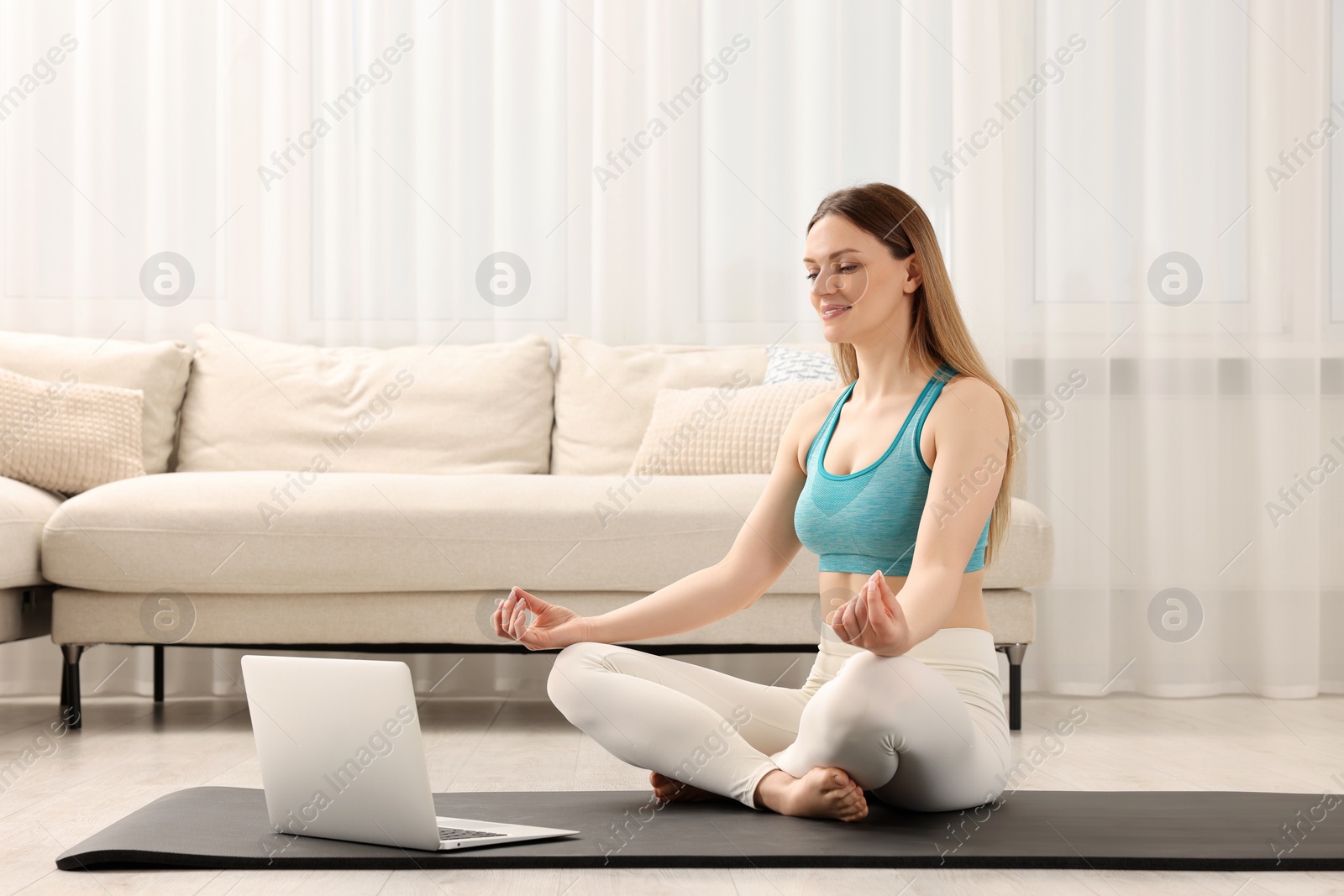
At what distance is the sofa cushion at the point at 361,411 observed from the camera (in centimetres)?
294

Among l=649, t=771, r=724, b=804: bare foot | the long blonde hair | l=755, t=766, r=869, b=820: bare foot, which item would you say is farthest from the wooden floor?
the long blonde hair

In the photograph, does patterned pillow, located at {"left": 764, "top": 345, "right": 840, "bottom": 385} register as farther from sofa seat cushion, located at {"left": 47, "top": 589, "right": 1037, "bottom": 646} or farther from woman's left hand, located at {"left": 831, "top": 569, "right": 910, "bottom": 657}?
woman's left hand, located at {"left": 831, "top": 569, "right": 910, "bottom": 657}

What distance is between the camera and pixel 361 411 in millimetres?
2957

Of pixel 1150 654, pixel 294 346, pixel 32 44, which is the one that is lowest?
pixel 1150 654

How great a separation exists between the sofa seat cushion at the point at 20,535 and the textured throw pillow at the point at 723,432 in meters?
1.23

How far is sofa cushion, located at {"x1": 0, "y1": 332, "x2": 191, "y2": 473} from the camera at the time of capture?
2.87m

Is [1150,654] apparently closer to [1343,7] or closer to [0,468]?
[1343,7]

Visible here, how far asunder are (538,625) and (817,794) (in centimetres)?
41

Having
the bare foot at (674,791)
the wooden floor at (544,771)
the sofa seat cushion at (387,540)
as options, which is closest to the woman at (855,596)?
the bare foot at (674,791)

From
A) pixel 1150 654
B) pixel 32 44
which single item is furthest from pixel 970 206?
pixel 32 44

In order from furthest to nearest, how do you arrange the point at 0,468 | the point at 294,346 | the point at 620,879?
the point at 294,346 → the point at 0,468 → the point at 620,879

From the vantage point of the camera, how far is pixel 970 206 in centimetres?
315

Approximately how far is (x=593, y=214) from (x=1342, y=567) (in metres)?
2.17

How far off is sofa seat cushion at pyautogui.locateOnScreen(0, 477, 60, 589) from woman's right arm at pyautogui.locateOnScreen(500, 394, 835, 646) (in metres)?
1.28
